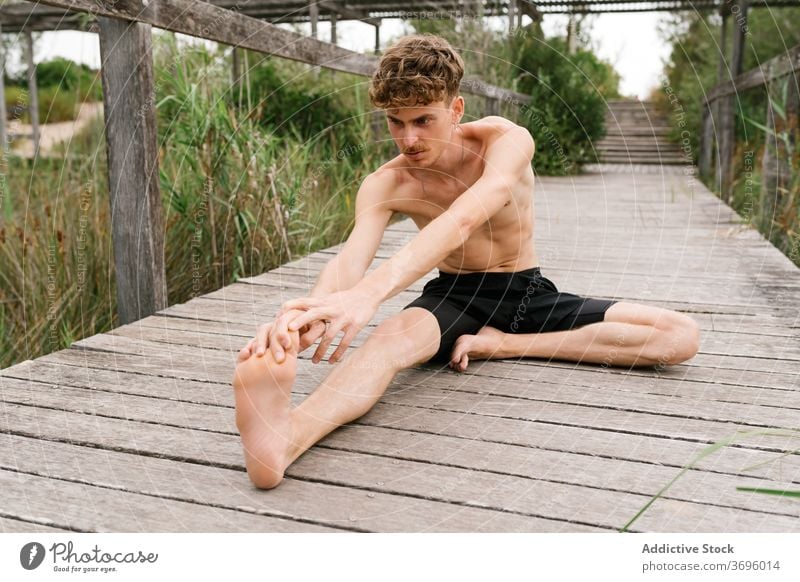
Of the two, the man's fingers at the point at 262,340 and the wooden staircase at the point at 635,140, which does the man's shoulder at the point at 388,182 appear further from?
the wooden staircase at the point at 635,140

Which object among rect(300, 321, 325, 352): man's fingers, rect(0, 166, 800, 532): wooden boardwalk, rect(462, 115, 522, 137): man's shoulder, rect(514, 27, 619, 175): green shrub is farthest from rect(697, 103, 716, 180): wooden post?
rect(300, 321, 325, 352): man's fingers

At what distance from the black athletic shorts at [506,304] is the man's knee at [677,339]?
0.18 metres

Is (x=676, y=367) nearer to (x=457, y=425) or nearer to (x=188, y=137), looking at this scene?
(x=457, y=425)

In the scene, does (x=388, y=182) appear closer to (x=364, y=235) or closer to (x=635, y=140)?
(x=364, y=235)

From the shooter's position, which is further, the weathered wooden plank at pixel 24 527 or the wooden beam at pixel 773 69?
the wooden beam at pixel 773 69

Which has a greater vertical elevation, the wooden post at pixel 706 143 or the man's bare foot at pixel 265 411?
the wooden post at pixel 706 143

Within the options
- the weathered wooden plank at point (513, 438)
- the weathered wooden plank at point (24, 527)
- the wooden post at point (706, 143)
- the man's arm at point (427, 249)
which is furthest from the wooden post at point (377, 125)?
the weathered wooden plank at point (24, 527)

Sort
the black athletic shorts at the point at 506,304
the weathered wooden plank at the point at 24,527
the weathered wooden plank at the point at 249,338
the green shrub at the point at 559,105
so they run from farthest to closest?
the green shrub at the point at 559,105 < the weathered wooden plank at the point at 249,338 < the black athletic shorts at the point at 506,304 < the weathered wooden plank at the point at 24,527

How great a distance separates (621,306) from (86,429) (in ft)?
4.77

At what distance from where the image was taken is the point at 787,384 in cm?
209

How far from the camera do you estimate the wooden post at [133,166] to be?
8.41 feet
